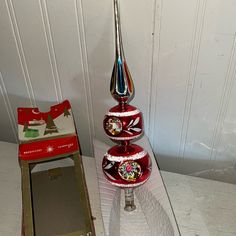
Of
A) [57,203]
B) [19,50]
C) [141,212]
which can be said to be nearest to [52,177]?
[57,203]

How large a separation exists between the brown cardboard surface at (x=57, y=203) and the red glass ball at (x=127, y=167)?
14cm

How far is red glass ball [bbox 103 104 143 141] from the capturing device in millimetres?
617

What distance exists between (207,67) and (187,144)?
0.27 meters

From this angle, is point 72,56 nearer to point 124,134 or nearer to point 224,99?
point 124,134

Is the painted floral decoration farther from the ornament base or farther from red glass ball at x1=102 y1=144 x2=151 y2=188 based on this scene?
the ornament base

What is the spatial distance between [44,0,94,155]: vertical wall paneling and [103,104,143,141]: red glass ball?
230 mm

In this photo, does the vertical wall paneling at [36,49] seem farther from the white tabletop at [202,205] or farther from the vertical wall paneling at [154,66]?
the white tabletop at [202,205]

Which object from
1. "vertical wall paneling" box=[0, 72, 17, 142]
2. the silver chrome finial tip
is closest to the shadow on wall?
the silver chrome finial tip

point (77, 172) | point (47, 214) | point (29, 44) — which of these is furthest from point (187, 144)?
point (29, 44)

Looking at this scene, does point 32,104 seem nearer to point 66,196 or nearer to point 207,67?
point 66,196

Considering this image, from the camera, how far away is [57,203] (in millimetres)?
727

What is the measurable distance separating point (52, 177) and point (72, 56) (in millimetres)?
358

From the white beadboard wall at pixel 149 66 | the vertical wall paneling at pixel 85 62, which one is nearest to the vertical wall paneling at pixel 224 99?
the white beadboard wall at pixel 149 66

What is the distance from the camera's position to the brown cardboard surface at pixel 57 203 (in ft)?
2.17
